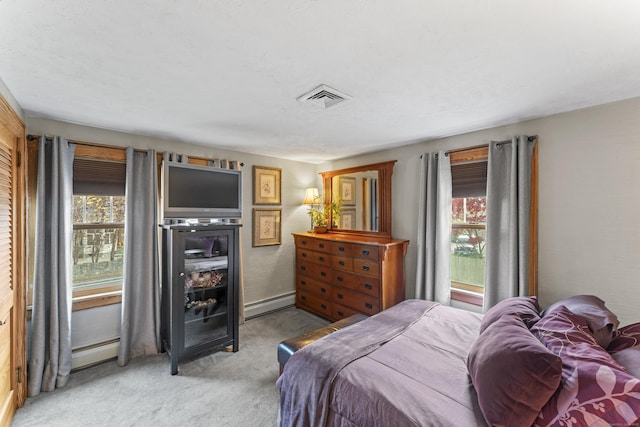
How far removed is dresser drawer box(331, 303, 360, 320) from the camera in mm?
3470

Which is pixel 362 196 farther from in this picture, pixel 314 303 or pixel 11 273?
pixel 11 273

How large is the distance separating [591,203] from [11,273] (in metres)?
4.61

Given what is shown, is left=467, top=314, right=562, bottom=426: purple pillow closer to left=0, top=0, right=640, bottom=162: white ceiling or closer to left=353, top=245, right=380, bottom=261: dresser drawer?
left=0, top=0, right=640, bottom=162: white ceiling

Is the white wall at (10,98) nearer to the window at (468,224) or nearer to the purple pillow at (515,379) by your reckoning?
the purple pillow at (515,379)

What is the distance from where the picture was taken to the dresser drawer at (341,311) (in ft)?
11.4

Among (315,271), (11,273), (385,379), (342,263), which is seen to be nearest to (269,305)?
(315,271)

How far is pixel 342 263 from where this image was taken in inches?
141

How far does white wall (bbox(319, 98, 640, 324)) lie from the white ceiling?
0.19 m

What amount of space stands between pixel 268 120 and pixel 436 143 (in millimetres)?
2001

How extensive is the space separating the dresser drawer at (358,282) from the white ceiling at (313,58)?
1835 millimetres

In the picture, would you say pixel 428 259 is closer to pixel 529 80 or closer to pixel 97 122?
pixel 529 80

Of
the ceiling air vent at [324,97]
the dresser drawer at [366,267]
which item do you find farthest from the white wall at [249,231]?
the ceiling air vent at [324,97]

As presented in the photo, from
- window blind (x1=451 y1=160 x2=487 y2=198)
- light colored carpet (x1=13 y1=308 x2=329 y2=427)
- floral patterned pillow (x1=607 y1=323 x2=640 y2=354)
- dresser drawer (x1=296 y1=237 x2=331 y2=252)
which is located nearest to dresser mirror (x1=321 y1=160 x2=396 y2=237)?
dresser drawer (x1=296 y1=237 x2=331 y2=252)

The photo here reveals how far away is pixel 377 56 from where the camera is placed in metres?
1.49
